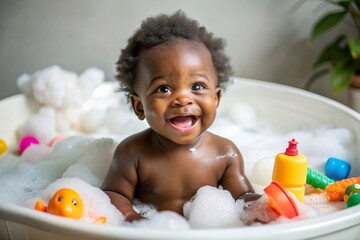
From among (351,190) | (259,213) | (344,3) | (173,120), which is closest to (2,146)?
(173,120)

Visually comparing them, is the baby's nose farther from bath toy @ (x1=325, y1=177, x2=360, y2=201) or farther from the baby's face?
bath toy @ (x1=325, y1=177, x2=360, y2=201)

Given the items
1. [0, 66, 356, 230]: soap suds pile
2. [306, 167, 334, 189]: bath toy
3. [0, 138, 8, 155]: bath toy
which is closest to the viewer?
[0, 66, 356, 230]: soap suds pile

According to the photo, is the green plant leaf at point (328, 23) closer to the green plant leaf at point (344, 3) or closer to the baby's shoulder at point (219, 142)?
the green plant leaf at point (344, 3)

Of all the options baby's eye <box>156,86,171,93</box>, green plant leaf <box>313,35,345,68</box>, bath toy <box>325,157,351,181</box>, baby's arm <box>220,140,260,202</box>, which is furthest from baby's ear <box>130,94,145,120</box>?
green plant leaf <box>313,35,345,68</box>

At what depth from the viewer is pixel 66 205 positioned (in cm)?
96

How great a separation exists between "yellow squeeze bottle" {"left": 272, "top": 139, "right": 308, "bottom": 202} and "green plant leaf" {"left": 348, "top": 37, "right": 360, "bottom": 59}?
0.82 metres

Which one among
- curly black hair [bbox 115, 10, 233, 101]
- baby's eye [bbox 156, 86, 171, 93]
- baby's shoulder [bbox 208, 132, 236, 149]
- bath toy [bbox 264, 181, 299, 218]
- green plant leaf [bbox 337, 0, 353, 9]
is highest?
green plant leaf [bbox 337, 0, 353, 9]

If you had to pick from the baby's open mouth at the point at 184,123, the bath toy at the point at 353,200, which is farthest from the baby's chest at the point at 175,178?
the bath toy at the point at 353,200

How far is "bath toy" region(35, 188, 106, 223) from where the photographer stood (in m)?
0.96

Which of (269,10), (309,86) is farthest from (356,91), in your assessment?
(269,10)

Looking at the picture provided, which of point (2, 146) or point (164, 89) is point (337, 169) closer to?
point (164, 89)

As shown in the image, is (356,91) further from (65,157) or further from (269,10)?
(65,157)

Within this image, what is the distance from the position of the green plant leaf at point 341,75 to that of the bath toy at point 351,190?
0.77 meters

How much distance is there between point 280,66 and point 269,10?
250 millimetres
